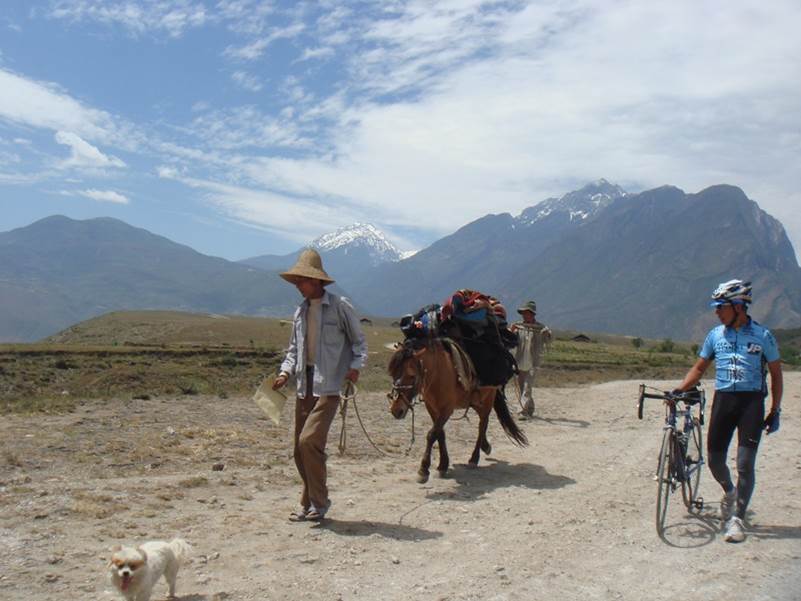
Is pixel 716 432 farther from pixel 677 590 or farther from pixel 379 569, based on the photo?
pixel 379 569

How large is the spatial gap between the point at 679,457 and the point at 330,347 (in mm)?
3641

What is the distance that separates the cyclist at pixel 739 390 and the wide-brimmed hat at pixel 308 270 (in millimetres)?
3830

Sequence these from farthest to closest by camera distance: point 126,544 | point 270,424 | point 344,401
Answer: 1. point 270,424
2. point 344,401
3. point 126,544

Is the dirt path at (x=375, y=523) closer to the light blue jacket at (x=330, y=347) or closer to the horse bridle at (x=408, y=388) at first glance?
the horse bridle at (x=408, y=388)

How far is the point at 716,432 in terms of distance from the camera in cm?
728

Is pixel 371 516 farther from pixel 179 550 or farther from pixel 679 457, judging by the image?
pixel 679 457

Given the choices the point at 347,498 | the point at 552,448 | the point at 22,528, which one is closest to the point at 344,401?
the point at 347,498

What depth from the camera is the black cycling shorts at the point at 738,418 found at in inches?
276

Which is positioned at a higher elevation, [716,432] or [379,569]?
[716,432]

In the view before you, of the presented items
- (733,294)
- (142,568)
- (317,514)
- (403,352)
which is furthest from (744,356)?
(142,568)

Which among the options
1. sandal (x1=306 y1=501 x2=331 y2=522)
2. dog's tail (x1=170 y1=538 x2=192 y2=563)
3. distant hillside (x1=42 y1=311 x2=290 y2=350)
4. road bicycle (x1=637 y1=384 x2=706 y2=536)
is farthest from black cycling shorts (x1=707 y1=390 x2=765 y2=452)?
distant hillside (x1=42 y1=311 x2=290 y2=350)

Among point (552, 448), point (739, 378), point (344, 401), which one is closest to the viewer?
point (739, 378)

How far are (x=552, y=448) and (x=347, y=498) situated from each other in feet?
16.8

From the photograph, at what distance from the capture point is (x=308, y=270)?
7.44 meters
